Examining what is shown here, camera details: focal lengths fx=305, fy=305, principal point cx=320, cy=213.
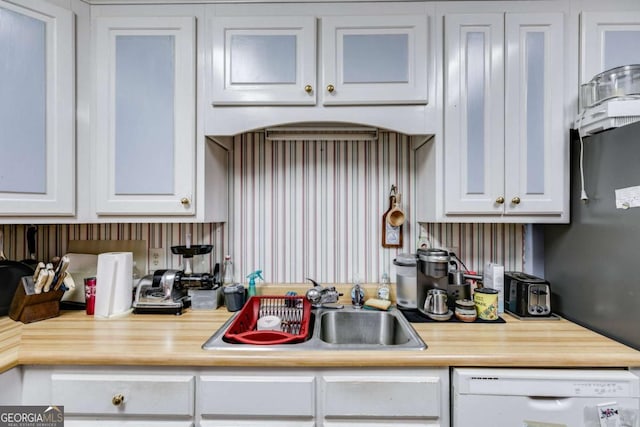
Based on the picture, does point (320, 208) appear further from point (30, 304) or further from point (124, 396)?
point (30, 304)

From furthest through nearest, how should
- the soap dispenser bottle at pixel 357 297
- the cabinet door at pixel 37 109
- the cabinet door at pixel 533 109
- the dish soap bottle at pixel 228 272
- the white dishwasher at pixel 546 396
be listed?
the dish soap bottle at pixel 228 272 → the soap dispenser bottle at pixel 357 297 → the cabinet door at pixel 533 109 → the cabinet door at pixel 37 109 → the white dishwasher at pixel 546 396

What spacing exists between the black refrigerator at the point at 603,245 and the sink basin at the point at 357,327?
2.61ft

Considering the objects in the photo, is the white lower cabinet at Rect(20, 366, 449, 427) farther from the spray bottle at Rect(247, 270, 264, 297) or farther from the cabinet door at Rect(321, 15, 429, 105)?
the cabinet door at Rect(321, 15, 429, 105)

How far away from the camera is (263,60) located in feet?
4.41

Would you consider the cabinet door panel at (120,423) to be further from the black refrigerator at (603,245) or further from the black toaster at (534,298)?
the black refrigerator at (603,245)

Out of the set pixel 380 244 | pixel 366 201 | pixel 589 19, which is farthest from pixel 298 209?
pixel 589 19

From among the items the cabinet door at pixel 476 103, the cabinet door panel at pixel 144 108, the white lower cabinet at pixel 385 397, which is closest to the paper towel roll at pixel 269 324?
the white lower cabinet at pixel 385 397

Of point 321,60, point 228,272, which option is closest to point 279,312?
point 228,272

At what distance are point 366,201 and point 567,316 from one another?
3.48ft

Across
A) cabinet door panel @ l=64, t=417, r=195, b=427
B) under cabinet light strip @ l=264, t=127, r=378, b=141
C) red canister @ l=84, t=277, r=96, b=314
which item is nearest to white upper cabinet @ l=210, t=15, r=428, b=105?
under cabinet light strip @ l=264, t=127, r=378, b=141

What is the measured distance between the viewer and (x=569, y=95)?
1.32 meters

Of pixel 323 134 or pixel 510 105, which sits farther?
pixel 323 134

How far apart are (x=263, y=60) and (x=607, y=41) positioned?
149cm

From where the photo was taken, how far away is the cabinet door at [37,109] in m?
1.21
